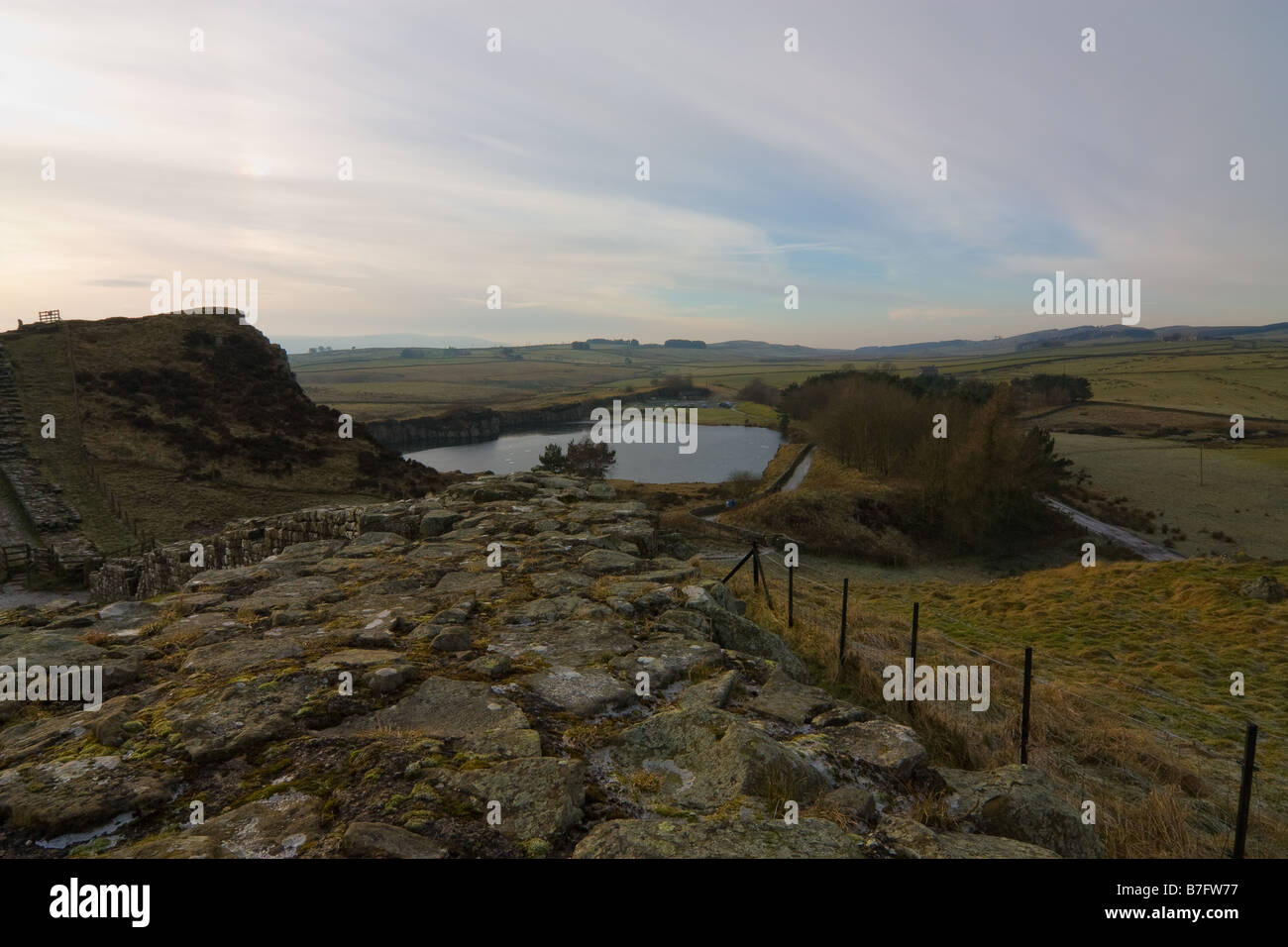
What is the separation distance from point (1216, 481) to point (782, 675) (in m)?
68.4

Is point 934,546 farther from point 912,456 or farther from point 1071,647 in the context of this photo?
point 1071,647

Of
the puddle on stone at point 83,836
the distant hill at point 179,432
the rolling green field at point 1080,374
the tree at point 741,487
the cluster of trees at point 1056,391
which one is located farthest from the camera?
the cluster of trees at point 1056,391

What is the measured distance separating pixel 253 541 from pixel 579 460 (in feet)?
130

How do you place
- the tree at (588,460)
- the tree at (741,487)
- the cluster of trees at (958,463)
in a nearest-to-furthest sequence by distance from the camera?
the cluster of trees at (958,463) < the tree at (588,460) < the tree at (741,487)

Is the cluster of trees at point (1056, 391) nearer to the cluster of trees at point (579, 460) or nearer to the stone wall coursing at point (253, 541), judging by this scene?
the cluster of trees at point (579, 460)

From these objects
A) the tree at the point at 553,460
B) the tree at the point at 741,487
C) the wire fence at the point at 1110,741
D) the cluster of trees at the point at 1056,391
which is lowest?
the tree at the point at 741,487

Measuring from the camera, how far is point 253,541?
46.6 ft

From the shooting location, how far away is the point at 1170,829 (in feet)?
17.2

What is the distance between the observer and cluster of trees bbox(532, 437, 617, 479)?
4675cm

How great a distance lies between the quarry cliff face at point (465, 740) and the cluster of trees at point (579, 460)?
114 feet

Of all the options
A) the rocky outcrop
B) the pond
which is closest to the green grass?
the pond

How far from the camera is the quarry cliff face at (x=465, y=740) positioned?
3516mm

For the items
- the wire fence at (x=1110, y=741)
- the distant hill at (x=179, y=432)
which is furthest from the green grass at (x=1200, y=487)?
the distant hill at (x=179, y=432)

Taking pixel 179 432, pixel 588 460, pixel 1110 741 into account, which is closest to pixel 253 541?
pixel 1110 741
